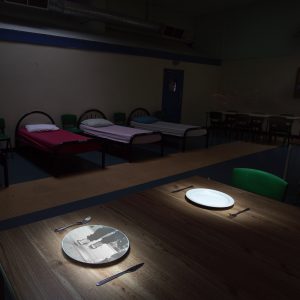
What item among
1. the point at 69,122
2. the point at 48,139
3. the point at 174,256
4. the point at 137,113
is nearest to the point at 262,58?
the point at 137,113

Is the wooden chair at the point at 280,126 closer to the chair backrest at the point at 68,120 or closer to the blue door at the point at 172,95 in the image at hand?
the blue door at the point at 172,95

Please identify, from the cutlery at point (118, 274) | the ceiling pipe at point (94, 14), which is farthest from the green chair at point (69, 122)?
the cutlery at point (118, 274)

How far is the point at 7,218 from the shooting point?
8.20 ft

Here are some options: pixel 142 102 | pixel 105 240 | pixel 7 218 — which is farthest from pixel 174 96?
pixel 105 240

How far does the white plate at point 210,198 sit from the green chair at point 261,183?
1.43 ft

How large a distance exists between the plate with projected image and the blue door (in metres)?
6.19

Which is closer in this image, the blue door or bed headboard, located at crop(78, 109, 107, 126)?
bed headboard, located at crop(78, 109, 107, 126)

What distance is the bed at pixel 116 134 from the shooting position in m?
4.49

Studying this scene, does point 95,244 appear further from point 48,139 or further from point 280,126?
point 280,126

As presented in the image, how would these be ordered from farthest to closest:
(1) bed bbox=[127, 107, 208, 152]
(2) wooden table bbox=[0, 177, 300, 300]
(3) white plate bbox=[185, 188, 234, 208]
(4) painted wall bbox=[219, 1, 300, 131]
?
(4) painted wall bbox=[219, 1, 300, 131] < (1) bed bbox=[127, 107, 208, 152] < (3) white plate bbox=[185, 188, 234, 208] < (2) wooden table bbox=[0, 177, 300, 300]

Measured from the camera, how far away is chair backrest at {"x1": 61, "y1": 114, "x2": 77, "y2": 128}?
5344 mm

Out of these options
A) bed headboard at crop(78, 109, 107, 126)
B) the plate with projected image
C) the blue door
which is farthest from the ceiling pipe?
the plate with projected image

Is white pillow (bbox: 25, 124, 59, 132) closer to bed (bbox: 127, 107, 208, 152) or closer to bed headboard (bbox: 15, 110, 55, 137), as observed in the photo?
bed headboard (bbox: 15, 110, 55, 137)

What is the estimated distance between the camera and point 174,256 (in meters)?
0.93
